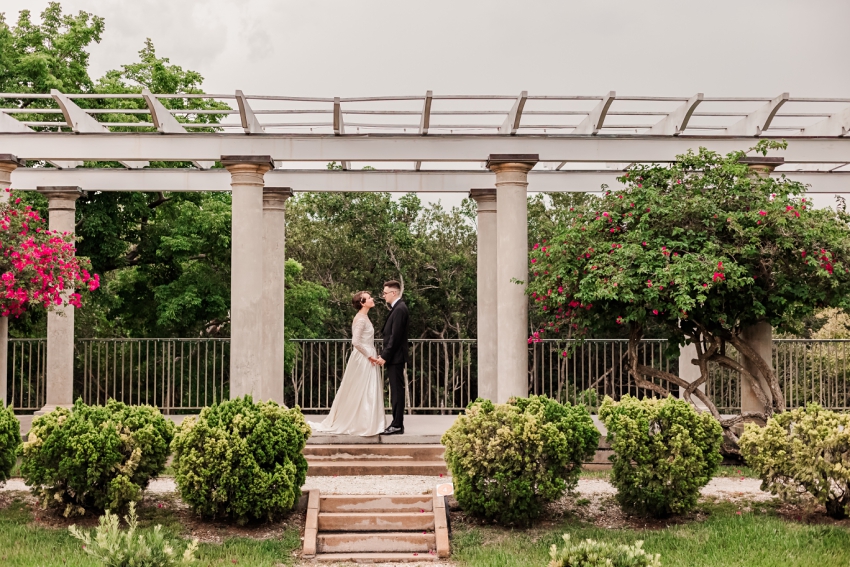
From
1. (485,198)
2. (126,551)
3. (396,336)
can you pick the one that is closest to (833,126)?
(485,198)

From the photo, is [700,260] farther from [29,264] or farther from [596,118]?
[29,264]

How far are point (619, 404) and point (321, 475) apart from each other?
402cm

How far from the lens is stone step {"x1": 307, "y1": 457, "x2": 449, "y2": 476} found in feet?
34.2

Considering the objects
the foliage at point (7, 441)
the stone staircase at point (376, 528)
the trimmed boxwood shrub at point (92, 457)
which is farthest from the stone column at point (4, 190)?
the stone staircase at point (376, 528)

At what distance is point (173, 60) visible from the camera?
19969mm

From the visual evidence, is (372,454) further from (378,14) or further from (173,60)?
(173,60)

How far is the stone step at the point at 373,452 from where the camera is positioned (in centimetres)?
1093

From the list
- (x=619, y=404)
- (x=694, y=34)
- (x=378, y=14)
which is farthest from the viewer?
(x=378, y=14)

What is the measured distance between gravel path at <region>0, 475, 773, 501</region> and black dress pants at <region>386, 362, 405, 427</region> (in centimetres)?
137

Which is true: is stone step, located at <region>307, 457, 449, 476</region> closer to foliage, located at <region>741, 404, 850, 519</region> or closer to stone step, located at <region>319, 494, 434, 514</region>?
stone step, located at <region>319, 494, 434, 514</region>

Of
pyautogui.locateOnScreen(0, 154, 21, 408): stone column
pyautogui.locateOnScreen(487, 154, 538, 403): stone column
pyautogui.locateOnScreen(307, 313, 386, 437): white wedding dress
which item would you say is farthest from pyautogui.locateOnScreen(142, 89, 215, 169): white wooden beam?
pyautogui.locateOnScreen(487, 154, 538, 403): stone column

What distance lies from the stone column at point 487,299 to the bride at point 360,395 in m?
2.77

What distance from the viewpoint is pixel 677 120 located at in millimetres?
11719

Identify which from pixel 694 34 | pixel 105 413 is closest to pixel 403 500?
pixel 105 413
